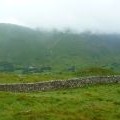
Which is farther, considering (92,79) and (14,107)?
(92,79)

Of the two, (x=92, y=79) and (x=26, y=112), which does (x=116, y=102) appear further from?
(x=92, y=79)

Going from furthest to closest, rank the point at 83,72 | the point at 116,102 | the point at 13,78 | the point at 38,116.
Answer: the point at 83,72 → the point at 13,78 → the point at 116,102 → the point at 38,116

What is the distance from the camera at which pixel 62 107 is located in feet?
152

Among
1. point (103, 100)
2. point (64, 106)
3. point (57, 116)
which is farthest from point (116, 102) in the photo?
point (57, 116)

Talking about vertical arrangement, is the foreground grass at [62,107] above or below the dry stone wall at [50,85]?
below

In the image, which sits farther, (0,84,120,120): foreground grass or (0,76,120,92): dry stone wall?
(0,76,120,92): dry stone wall

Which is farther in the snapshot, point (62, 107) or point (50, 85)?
point (50, 85)

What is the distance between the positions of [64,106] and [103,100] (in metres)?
7.20

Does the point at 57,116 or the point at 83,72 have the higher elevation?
the point at 83,72

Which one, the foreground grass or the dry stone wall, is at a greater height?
the dry stone wall

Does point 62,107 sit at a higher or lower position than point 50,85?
lower

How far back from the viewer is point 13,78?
3132 inches

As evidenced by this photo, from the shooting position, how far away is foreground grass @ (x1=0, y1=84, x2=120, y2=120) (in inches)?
1625

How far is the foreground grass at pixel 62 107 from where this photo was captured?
41.3 metres
